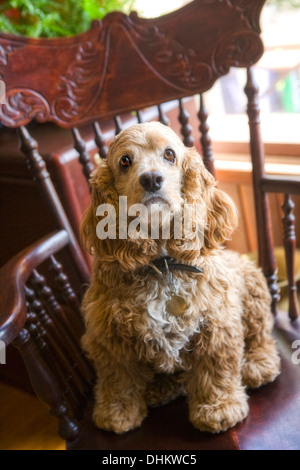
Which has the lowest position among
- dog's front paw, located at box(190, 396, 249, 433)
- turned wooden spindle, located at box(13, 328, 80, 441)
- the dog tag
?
dog's front paw, located at box(190, 396, 249, 433)

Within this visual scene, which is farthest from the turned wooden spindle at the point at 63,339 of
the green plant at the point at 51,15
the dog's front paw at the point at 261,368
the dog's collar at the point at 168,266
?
the green plant at the point at 51,15

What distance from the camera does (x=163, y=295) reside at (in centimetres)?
102

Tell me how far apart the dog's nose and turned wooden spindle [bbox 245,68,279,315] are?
18.9 inches

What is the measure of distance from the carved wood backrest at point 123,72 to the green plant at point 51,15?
2.02 feet

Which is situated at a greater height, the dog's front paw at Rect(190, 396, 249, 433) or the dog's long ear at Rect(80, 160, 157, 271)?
the dog's long ear at Rect(80, 160, 157, 271)

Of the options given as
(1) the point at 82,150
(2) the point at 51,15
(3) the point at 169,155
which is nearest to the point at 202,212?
(3) the point at 169,155

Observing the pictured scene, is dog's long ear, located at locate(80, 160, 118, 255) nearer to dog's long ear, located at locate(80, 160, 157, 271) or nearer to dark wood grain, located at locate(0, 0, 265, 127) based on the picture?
dog's long ear, located at locate(80, 160, 157, 271)

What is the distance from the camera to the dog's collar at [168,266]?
1007 mm

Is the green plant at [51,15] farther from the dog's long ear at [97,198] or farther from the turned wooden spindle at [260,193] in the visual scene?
the dog's long ear at [97,198]

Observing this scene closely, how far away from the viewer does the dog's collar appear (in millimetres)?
1007

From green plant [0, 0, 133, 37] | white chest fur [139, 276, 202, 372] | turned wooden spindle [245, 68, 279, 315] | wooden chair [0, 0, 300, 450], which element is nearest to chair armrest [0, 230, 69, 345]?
wooden chair [0, 0, 300, 450]

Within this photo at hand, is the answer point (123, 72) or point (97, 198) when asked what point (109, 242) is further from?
point (123, 72)

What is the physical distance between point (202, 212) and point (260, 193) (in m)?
0.37

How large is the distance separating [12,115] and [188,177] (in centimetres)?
55
